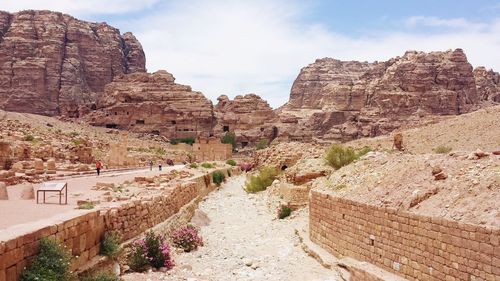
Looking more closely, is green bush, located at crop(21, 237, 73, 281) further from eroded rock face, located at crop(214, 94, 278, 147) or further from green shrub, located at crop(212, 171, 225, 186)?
eroded rock face, located at crop(214, 94, 278, 147)

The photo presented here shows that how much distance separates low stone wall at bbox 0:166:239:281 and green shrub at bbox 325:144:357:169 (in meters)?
8.31

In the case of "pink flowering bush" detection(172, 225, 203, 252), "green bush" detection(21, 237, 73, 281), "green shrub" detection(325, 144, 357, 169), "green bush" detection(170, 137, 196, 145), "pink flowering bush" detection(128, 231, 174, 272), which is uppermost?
"green shrub" detection(325, 144, 357, 169)

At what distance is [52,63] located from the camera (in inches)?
3917

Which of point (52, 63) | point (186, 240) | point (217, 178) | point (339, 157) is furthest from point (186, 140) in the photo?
point (186, 240)

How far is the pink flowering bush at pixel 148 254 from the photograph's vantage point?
11156 millimetres

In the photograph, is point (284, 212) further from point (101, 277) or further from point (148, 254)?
point (101, 277)

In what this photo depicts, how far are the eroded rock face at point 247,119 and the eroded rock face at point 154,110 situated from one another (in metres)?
2.78

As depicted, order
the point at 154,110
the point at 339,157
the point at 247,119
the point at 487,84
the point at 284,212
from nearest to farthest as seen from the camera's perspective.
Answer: the point at 284,212 < the point at 339,157 < the point at 154,110 < the point at 247,119 < the point at 487,84

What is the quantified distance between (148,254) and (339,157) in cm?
1221

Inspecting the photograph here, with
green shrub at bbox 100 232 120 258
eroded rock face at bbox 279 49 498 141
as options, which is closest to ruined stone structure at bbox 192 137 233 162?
eroded rock face at bbox 279 49 498 141

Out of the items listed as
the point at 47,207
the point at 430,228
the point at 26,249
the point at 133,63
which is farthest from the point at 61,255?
the point at 133,63

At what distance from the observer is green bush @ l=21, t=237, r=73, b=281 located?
261 inches

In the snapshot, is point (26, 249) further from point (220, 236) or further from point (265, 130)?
point (265, 130)

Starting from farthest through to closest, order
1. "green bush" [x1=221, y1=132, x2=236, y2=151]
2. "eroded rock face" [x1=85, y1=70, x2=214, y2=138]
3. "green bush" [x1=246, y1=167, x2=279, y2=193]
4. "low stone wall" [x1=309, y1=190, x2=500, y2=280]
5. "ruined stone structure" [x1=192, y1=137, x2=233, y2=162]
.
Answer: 1. "eroded rock face" [x1=85, y1=70, x2=214, y2=138]
2. "green bush" [x1=221, y1=132, x2=236, y2=151]
3. "ruined stone structure" [x1=192, y1=137, x2=233, y2=162]
4. "green bush" [x1=246, y1=167, x2=279, y2=193]
5. "low stone wall" [x1=309, y1=190, x2=500, y2=280]
